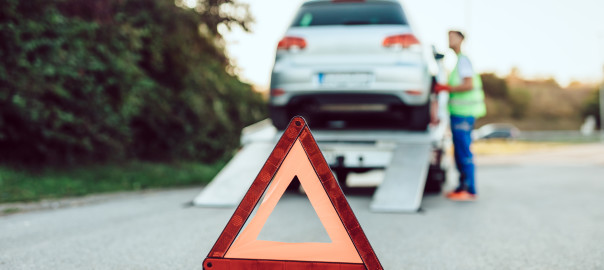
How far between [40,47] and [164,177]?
3239mm

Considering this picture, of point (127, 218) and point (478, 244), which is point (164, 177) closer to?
point (127, 218)

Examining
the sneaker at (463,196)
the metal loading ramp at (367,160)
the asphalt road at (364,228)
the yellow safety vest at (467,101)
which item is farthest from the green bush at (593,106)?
the metal loading ramp at (367,160)

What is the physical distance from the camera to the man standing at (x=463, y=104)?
8.00 m

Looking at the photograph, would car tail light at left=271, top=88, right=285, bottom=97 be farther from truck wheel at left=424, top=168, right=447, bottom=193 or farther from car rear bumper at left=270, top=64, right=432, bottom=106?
truck wheel at left=424, top=168, right=447, bottom=193

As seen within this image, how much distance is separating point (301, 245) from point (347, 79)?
448 cm

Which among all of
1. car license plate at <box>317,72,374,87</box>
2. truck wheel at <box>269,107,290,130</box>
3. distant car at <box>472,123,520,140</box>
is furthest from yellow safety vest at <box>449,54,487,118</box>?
distant car at <box>472,123,520,140</box>

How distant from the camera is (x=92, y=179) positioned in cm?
1025

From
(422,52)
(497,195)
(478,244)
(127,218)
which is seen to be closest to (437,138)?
(422,52)

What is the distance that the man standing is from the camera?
800 cm

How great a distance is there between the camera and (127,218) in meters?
6.44

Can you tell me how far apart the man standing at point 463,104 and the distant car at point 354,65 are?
35cm

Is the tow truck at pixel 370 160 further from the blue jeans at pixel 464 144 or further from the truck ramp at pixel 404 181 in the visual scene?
the blue jeans at pixel 464 144

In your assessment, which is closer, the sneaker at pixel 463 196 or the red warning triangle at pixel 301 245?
the red warning triangle at pixel 301 245

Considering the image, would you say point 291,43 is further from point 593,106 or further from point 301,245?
point 593,106
